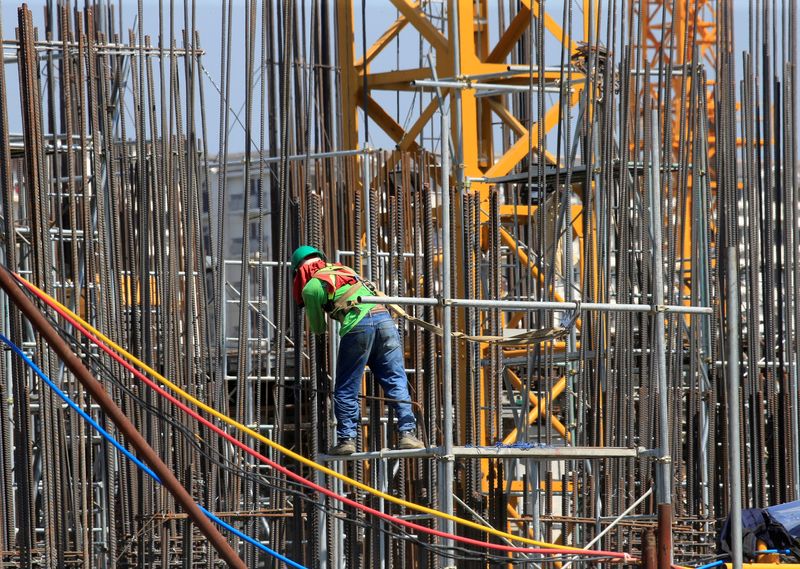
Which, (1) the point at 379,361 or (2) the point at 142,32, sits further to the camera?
(2) the point at 142,32

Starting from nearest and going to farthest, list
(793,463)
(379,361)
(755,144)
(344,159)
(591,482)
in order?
(379,361), (591,482), (793,463), (755,144), (344,159)

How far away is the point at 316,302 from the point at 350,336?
1.05 ft

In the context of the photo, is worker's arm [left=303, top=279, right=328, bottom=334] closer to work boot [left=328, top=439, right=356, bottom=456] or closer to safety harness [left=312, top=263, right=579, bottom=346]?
safety harness [left=312, top=263, right=579, bottom=346]

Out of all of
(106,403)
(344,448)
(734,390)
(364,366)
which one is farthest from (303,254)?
(734,390)

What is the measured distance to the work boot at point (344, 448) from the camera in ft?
27.7

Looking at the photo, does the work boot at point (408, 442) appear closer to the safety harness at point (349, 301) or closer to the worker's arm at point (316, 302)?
the safety harness at point (349, 301)

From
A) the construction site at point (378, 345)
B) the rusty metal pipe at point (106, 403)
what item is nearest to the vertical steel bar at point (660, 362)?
the construction site at point (378, 345)

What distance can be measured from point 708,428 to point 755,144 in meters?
2.70

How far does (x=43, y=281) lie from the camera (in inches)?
368

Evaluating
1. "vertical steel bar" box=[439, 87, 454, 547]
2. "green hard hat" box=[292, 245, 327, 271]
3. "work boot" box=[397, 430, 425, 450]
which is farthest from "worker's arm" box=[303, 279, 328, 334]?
"vertical steel bar" box=[439, 87, 454, 547]

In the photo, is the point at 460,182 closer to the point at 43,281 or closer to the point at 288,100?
the point at 288,100

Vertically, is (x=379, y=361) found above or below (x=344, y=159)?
below

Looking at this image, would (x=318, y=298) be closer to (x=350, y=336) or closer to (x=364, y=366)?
(x=350, y=336)

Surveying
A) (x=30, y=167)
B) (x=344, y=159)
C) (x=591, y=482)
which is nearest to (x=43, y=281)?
(x=30, y=167)
